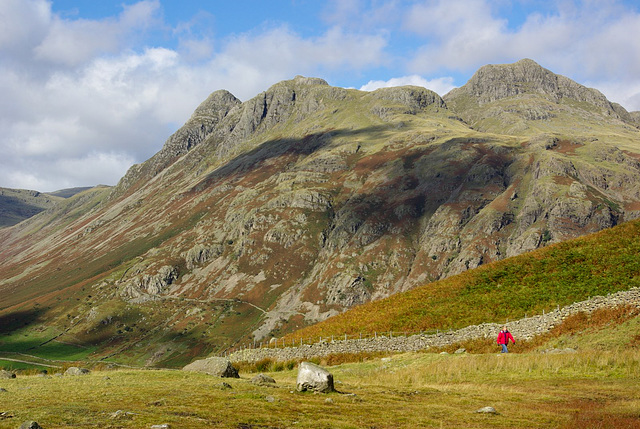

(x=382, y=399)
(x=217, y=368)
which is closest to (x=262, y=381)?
(x=217, y=368)

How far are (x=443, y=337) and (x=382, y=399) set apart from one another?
24794 millimetres

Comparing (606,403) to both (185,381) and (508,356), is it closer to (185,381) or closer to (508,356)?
(508,356)

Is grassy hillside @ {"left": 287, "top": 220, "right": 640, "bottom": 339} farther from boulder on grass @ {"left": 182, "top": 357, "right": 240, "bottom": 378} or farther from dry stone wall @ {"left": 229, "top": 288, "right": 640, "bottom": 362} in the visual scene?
boulder on grass @ {"left": 182, "top": 357, "right": 240, "bottom": 378}

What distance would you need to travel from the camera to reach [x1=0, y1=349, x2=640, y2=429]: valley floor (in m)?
14.3

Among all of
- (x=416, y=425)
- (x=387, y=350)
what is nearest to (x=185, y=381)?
(x=416, y=425)

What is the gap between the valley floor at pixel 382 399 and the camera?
14.3 meters

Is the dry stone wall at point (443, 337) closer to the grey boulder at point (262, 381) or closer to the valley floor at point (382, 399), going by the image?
the valley floor at point (382, 399)

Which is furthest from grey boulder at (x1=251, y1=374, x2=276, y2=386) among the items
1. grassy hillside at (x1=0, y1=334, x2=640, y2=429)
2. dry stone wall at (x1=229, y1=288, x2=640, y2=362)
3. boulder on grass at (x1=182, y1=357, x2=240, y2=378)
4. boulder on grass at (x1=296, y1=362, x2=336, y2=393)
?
dry stone wall at (x1=229, y1=288, x2=640, y2=362)

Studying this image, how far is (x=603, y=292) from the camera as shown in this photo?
41.0 m

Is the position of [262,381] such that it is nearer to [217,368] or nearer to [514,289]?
[217,368]

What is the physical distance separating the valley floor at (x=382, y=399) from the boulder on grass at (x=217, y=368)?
2.10 m

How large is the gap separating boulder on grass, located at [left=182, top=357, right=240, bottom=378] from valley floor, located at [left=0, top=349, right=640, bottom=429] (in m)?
2.10

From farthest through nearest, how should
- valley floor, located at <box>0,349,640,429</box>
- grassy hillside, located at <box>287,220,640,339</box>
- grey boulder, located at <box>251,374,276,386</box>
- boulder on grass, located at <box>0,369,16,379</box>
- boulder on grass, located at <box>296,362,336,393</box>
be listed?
grassy hillside, located at <box>287,220,640,339</box>, boulder on grass, located at <box>0,369,16,379</box>, grey boulder, located at <box>251,374,276,386</box>, boulder on grass, located at <box>296,362,336,393</box>, valley floor, located at <box>0,349,640,429</box>

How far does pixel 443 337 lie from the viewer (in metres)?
42.7
